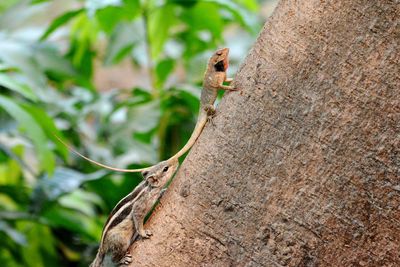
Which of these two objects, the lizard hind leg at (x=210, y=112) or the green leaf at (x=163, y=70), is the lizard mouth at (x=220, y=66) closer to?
the lizard hind leg at (x=210, y=112)

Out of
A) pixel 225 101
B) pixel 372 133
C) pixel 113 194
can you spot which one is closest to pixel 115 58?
pixel 113 194

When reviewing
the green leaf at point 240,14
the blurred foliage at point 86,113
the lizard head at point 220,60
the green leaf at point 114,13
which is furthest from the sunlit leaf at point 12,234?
the lizard head at point 220,60

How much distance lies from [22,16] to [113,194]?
1.00 metres

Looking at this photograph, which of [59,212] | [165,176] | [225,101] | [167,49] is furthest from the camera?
[167,49]

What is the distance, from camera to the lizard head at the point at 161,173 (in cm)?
196

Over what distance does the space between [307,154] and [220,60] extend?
1.69ft

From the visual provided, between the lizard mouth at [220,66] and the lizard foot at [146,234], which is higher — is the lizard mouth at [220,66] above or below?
above

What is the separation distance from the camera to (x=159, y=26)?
3207 mm

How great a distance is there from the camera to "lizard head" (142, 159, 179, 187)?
196 centimetres

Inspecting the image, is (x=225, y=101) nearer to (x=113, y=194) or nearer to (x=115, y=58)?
(x=113, y=194)

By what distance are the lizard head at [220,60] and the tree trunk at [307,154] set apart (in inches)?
10.8

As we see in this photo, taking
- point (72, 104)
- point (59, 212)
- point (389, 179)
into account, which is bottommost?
point (59, 212)

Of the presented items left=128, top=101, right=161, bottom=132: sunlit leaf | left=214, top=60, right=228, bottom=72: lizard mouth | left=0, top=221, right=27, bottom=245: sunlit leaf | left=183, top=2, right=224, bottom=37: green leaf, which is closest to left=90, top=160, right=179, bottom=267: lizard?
left=214, top=60, right=228, bottom=72: lizard mouth

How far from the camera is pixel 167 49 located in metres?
4.27
